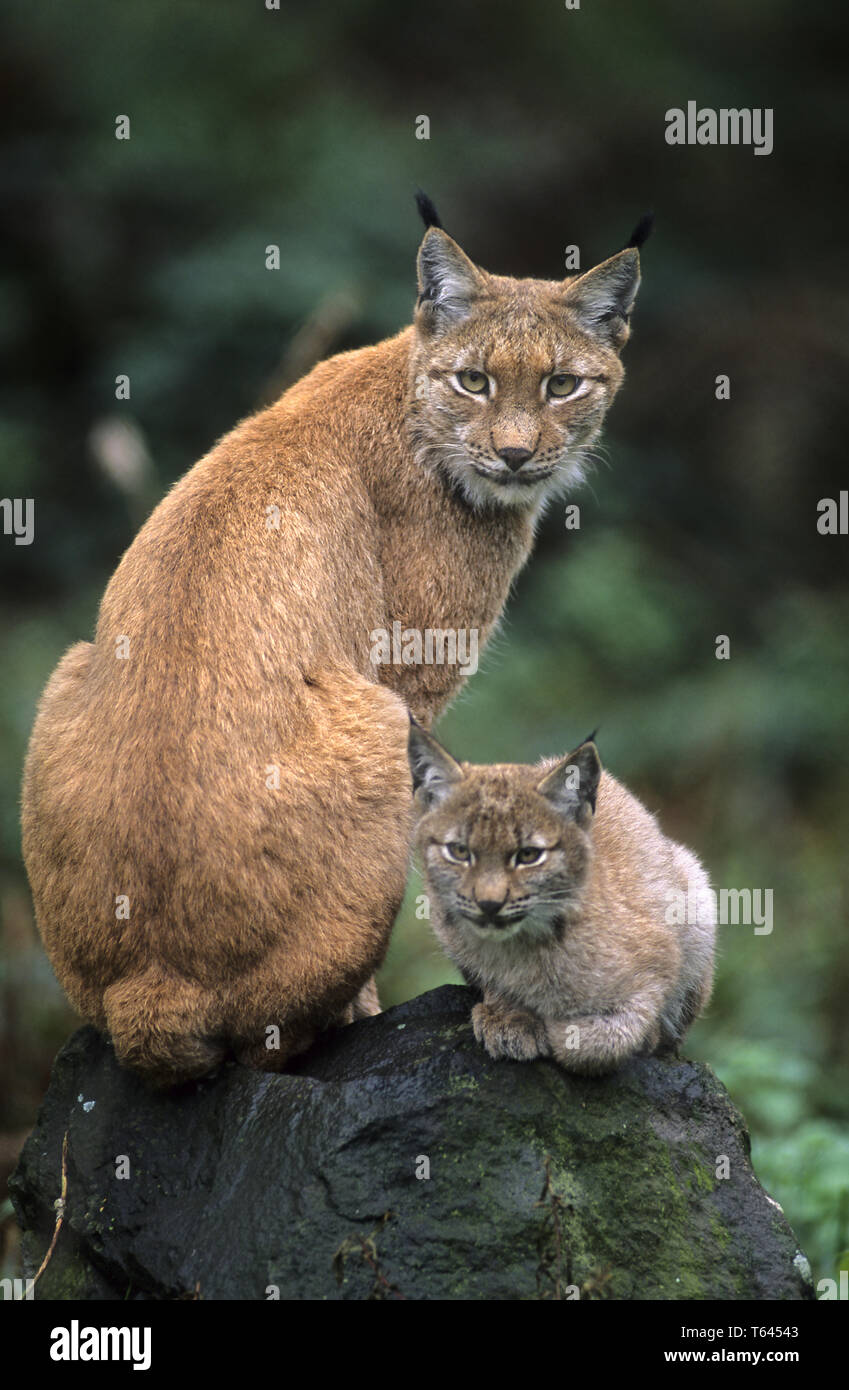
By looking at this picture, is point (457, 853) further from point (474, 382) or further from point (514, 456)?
point (474, 382)

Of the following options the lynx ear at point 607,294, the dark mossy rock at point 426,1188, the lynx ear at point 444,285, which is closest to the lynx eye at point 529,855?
the dark mossy rock at point 426,1188

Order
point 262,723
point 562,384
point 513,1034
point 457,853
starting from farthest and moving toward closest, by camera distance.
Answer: point 562,384
point 262,723
point 457,853
point 513,1034

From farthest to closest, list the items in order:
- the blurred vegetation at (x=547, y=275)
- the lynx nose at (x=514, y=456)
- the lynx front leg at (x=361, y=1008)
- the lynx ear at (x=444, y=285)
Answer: the blurred vegetation at (x=547, y=275)
the lynx ear at (x=444, y=285)
the lynx nose at (x=514, y=456)
the lynx front leg at (x=361, y=1008)

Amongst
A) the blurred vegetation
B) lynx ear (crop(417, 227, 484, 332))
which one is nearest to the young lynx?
lynx ear (crop(417, 227, 484, 332))

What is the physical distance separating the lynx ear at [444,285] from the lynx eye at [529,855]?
326 centimetres

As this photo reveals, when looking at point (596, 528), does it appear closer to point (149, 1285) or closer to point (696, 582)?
point (696, 582)

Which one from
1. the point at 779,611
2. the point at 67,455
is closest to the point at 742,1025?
the point at 779,611

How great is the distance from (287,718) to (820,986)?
708cm

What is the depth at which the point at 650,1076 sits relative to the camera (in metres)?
6.24

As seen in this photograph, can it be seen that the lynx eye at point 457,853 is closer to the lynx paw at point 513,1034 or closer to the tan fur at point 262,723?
the tan fur at point 262,723

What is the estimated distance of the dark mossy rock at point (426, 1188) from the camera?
5.68 m

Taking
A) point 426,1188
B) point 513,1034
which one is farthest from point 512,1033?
point 426,1188

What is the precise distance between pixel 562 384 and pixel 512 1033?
3.60m

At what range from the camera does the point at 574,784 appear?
6148mm
